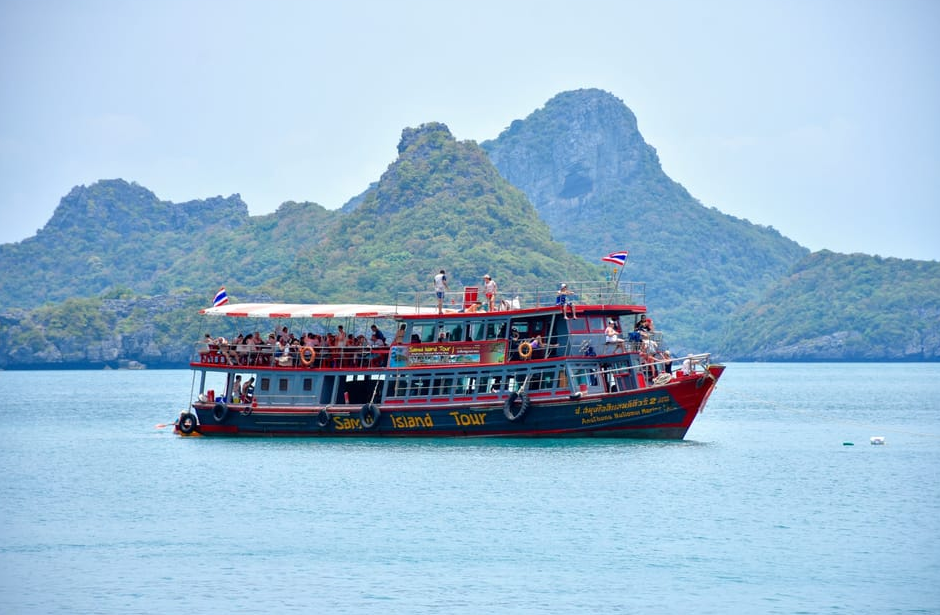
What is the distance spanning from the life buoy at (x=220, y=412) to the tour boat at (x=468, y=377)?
0.05 meters

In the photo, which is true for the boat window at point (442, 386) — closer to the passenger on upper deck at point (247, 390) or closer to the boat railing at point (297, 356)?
the boat railing at point (297, 356)

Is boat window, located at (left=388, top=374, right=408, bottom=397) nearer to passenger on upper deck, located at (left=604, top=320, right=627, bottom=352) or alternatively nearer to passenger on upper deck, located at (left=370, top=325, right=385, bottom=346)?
passenger on upper deck, located at (left=370, top=325, right=385, bottom=346)

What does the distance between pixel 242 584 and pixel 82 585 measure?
10.0ft

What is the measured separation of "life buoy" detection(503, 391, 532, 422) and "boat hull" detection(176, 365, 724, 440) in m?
0.03

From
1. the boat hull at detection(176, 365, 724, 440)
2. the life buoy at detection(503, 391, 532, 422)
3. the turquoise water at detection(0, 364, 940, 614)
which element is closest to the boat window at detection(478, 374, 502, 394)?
the boat hull at detection(176, 365, 724, 440)

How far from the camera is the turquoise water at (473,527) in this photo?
2488cm

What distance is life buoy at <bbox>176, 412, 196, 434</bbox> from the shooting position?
47.7 m

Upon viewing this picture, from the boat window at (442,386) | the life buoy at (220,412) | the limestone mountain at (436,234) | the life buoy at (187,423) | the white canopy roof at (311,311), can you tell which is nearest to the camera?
the boat window at (442,386)

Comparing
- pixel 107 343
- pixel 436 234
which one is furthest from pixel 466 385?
pixel 107 343

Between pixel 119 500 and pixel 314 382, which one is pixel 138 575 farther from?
pixel 314 382

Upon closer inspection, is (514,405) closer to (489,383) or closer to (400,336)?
(489,383)

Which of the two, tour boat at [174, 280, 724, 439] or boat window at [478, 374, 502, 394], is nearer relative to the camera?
tour boat at [174, 280, 724, 439]

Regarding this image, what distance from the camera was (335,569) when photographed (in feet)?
88.6

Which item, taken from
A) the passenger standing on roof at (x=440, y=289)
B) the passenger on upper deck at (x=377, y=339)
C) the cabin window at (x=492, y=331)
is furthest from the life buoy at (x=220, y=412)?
the cabin window at (x=492, y=331)
